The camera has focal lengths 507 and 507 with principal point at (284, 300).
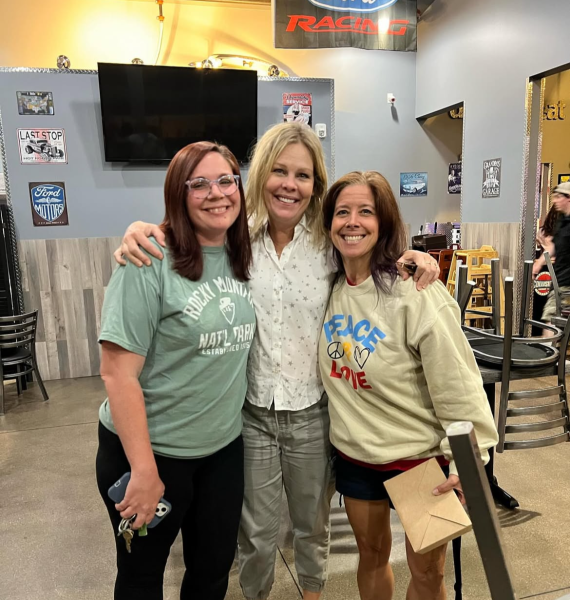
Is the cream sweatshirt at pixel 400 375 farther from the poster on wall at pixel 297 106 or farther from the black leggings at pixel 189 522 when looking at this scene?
the poster on wall at pixel 297 106

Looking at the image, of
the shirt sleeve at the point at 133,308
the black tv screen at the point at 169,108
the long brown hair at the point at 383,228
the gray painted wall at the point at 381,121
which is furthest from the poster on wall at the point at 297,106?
the shirt sleeve at the point at 133,308

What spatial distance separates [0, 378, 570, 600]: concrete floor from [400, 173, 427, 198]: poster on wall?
4.08m

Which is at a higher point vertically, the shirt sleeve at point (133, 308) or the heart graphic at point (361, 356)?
the shirt sleeve at point (133, 308)

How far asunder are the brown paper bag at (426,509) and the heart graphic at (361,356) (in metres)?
0.31

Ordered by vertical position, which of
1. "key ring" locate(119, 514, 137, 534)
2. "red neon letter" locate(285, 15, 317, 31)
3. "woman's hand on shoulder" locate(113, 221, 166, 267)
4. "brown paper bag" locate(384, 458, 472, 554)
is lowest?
"key ring" locate(119, 514, 137, 534)

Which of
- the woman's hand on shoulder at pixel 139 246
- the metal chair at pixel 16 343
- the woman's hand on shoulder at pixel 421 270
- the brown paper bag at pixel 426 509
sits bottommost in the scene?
the metal chair at pixel 16 343

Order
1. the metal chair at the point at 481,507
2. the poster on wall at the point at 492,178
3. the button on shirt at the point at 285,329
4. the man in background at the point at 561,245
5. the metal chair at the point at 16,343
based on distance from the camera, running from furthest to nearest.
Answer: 1. the poster on wall at the point at 492,178
2. the man in background at the point at 561,245
3. the metal chair at the point at 16,343
4. the button on shirt at the point at 285,329
5. the metal chair at the point at 481,507

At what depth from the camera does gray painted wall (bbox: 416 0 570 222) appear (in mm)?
4484

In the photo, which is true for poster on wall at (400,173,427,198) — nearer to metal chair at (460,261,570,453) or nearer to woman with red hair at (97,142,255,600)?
metal chair at (460,261,570,453)

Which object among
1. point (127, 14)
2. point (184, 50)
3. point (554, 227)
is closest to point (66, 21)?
point (127, 14)

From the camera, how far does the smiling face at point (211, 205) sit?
130cm

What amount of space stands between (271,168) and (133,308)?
0.60 m

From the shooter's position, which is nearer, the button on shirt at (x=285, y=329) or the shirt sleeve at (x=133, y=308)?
the shirt sleeve at (x=133, y=308)

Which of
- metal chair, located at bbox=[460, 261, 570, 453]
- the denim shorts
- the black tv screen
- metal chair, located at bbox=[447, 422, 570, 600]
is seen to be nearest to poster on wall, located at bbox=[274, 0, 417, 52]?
the black tv screen
